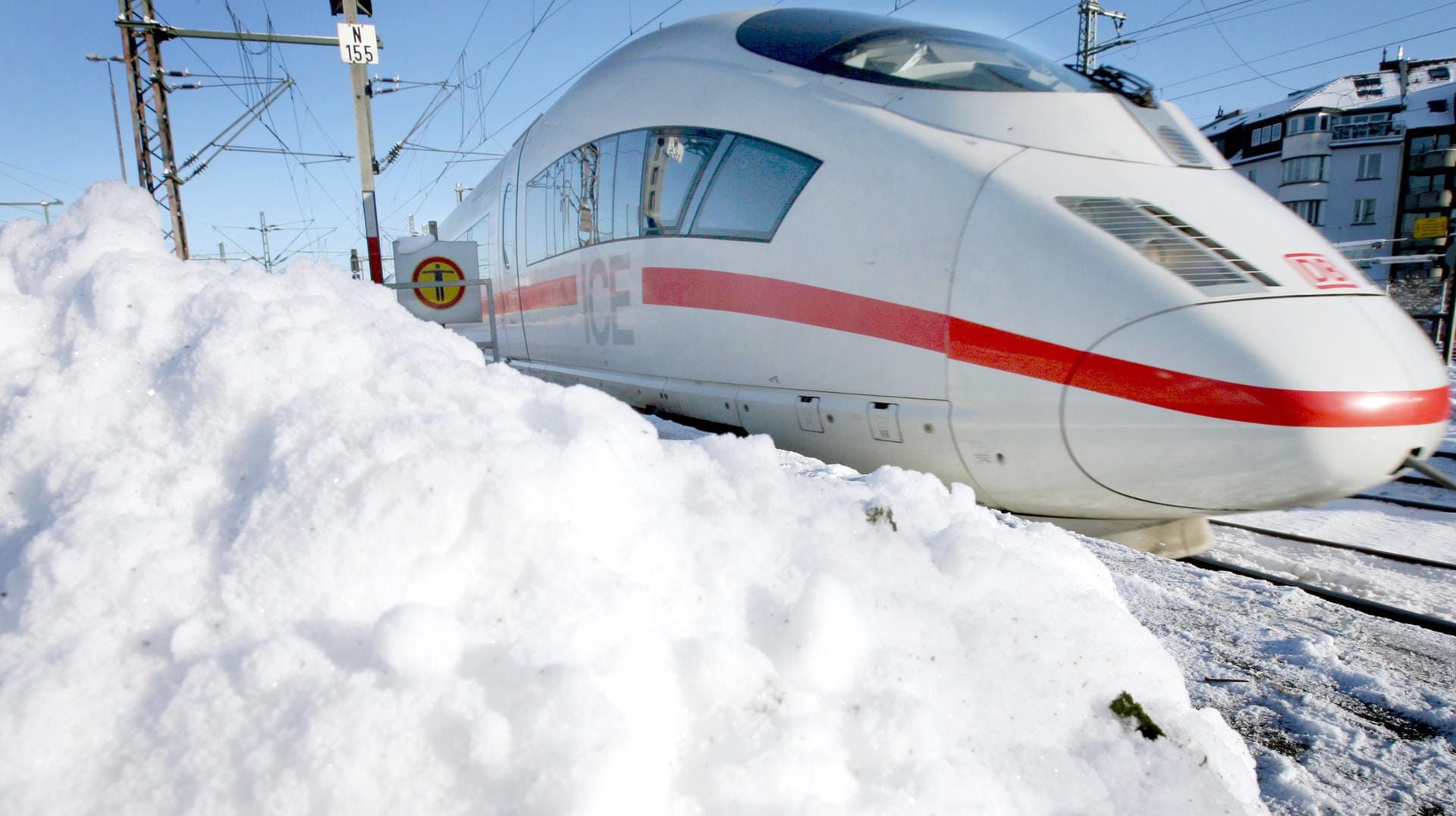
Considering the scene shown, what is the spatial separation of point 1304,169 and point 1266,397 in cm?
4633

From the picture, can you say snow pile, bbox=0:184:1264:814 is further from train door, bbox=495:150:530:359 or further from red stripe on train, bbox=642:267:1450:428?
train door, bbox=495:150:530:359

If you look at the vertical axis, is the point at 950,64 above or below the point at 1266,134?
below

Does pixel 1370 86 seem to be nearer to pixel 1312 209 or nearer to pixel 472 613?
pixel 1312 209

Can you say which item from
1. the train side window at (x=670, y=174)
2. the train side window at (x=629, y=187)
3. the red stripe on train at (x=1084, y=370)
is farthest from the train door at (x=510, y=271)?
the red stripe on train at (x=1084, y=370)

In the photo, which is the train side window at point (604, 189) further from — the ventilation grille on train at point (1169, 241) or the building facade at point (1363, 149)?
the building facade at point (1363, 149)

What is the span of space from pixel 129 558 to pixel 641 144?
4.16 metres

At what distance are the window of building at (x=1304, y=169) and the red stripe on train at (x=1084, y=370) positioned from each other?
45.4 metres

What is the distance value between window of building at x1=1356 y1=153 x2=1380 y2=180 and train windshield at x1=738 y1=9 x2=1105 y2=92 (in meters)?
47.4

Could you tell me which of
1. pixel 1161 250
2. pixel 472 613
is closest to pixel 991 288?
pixel 1161 250

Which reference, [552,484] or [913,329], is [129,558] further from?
[913,329]

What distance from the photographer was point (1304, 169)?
38.5m

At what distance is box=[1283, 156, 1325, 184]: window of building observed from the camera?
38.3m

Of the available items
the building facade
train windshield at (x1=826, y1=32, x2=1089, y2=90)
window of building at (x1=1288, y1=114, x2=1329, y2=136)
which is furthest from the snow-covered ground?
window of building at (x1=1288, y1=114, x2=1329, y2=136)

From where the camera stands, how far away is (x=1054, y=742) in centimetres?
155
